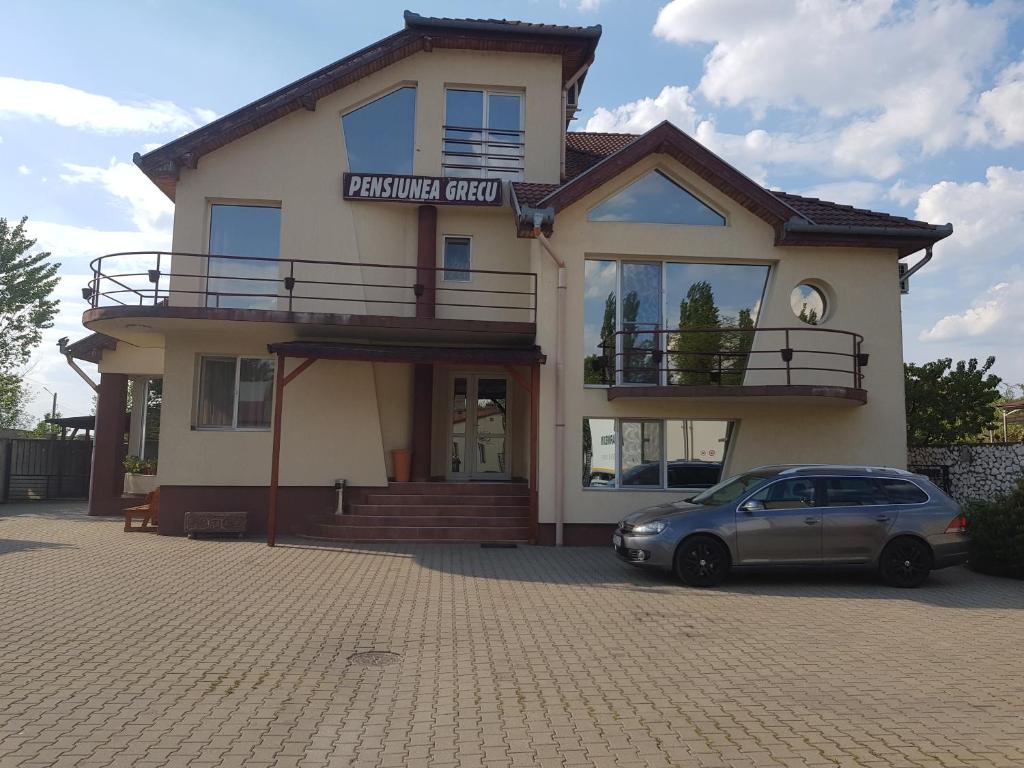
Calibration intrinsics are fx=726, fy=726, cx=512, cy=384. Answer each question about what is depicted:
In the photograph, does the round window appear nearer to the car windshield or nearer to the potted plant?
the car windshield

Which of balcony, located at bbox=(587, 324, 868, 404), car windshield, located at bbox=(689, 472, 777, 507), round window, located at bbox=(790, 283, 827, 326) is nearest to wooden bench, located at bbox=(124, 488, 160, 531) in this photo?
balcony, located at bbox=(587, 324, 868, 404)

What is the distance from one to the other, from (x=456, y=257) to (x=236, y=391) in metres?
5.41

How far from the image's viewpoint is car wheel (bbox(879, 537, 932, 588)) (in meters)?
9.93

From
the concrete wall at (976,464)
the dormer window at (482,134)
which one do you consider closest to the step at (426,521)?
the dormer window at (482,134)

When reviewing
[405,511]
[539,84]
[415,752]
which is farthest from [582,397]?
[415,752]

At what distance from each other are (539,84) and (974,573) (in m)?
12.7

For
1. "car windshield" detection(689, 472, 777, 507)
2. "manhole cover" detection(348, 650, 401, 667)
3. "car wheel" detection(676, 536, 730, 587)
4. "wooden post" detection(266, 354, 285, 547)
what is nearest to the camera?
"manhole cover" detection(348, 650, 401, 667)

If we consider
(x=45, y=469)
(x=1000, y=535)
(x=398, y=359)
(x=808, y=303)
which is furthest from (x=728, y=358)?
(x=45, y=469)

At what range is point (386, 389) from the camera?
1531 centimetres

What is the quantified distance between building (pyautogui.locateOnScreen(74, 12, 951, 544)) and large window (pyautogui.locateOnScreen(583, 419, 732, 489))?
4 centimetres

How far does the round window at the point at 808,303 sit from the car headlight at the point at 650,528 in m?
6.67

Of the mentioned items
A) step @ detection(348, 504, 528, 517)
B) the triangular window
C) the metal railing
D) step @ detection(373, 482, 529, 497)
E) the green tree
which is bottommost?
step @ detection(348, 504, 528, 517)

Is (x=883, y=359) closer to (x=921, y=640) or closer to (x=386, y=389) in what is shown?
(x=921, y=640)

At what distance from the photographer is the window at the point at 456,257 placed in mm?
15797
